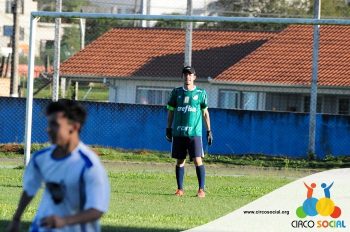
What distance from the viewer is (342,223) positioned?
478 inches

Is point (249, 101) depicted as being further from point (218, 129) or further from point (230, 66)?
point (218, 129)

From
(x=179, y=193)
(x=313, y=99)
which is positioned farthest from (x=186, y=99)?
(x=313, y=99)

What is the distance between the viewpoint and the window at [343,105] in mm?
31000

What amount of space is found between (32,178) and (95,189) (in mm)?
583

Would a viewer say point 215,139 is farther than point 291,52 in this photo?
No

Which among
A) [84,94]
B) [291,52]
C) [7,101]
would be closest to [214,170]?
[7,101]

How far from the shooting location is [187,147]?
16125 mm

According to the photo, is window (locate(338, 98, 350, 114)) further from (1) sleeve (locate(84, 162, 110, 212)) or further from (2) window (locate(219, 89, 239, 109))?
(1) sleeve (locate(84, 162, 110, 212))

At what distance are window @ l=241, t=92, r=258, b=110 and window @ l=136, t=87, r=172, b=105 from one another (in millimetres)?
2527

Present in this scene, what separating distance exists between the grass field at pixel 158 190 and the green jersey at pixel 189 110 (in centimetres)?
92

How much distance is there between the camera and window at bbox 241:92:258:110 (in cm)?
3031

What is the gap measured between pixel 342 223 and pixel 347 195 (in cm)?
30

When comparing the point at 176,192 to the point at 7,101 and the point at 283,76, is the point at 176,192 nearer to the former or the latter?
the point at 7,101

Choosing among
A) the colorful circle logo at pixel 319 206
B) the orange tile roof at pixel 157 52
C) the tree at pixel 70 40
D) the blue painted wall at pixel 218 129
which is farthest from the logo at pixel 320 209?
the tree at pixel 70 40
